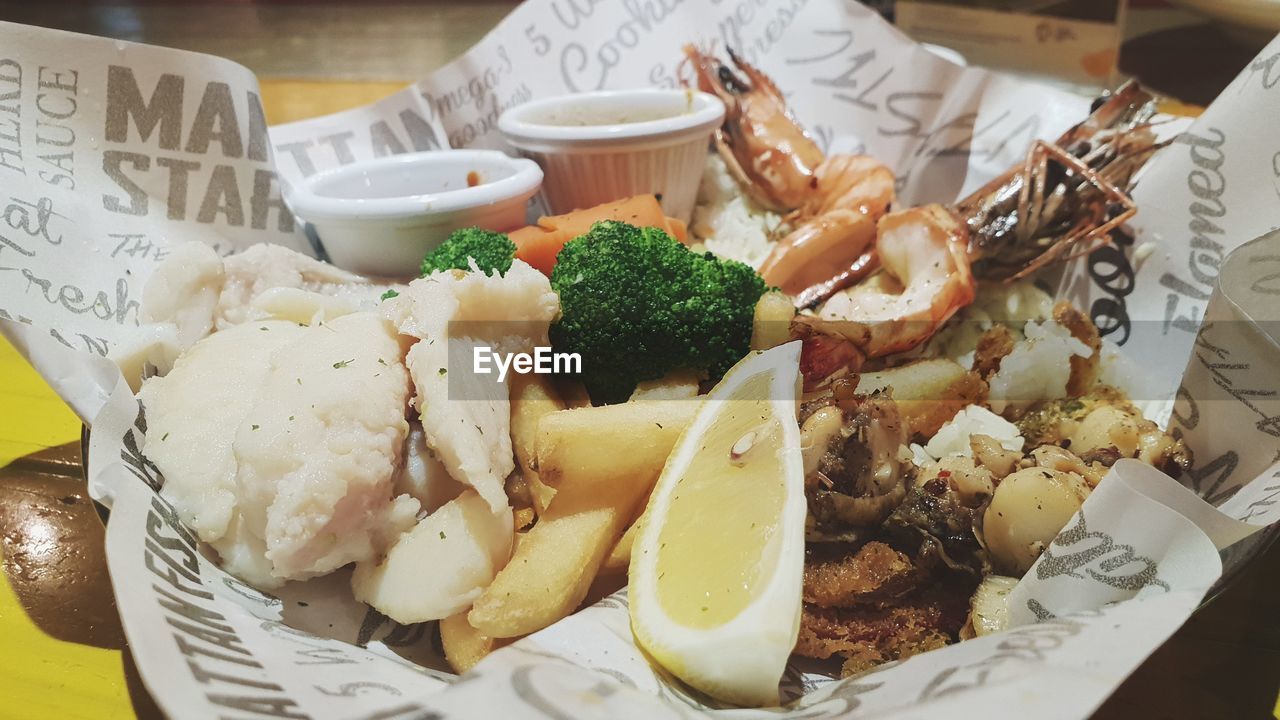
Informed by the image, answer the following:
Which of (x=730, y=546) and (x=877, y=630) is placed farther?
(x=877, y=630)

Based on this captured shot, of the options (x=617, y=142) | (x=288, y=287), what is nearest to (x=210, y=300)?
(x=288, y=287)

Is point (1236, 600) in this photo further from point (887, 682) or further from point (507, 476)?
point (507, 476)

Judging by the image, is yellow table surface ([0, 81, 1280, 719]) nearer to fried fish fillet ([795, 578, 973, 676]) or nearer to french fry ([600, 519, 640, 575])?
fried fish fillet ([795, 578, 973, 676])

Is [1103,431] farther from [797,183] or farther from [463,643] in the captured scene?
[797,183]

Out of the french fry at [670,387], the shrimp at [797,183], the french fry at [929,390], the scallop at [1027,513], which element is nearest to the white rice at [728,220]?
the shrimp at [797,183]

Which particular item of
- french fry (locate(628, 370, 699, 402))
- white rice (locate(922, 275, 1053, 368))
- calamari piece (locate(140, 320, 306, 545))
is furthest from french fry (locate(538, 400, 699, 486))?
white rice (locate(922, 275, 1053, 368))

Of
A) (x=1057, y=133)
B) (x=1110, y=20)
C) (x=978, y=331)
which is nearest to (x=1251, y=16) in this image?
(x=1110, y=20)

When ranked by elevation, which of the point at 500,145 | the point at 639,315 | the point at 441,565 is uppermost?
the point at 500,145
